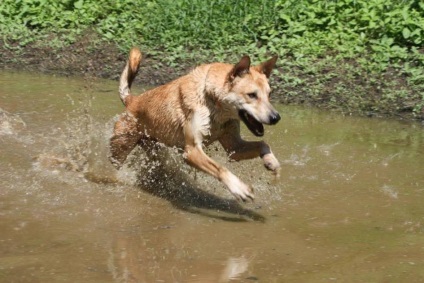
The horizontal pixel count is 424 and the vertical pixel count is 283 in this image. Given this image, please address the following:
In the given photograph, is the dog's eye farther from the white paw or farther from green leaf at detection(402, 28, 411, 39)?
green leaf at detection(402, 28, 411, 39)

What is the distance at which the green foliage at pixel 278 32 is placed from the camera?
450 inches

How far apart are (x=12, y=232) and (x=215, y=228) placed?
1.56m

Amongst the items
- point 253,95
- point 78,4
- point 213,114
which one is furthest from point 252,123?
point 78,4

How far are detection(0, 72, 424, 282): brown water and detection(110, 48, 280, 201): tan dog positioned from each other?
1.11ft

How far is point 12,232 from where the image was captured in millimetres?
6254

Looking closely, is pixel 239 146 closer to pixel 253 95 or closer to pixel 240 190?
pixel 253 95

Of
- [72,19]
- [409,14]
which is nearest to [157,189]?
[409,14]

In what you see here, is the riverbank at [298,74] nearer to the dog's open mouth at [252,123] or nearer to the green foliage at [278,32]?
the green foliage at [278,32]

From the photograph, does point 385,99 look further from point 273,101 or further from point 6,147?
point 6,147

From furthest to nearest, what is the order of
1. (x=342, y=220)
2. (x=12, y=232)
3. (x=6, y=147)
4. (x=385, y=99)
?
1. (x=385, y=99)
2. (x=6, y=147)
3. (x=342, y=220)
4. (x=12, y=232)

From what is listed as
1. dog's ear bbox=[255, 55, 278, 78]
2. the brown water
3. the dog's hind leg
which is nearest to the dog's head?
dog's ear bbox=[255, 55, 278, 78]

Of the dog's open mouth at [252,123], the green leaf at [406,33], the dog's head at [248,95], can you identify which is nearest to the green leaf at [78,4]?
the green leaf at [406,33]

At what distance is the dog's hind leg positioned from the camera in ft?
26.2

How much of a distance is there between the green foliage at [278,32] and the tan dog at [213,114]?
3782 mm
